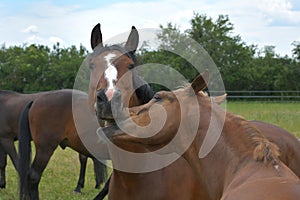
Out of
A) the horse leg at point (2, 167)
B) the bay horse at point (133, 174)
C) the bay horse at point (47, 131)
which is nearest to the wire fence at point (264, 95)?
the horse leg at point (2, 167)

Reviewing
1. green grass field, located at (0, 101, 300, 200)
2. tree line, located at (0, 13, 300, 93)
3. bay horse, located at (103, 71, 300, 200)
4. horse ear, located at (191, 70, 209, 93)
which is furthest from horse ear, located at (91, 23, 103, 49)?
tree line, located at (0, 13, 300, 93)

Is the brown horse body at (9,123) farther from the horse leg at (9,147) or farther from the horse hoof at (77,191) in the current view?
the horse hoof at (77,191)

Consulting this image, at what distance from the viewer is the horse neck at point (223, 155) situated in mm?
2801

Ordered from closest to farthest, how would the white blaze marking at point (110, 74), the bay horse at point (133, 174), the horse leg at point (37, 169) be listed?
the white blaze marking at point (110, 74), the bay horse at point (133, 174), the horse leg at point (37, 169)

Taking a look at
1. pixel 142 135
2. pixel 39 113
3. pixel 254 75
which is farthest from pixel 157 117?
pixel 254 75

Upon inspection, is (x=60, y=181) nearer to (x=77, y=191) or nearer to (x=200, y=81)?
(x=77, y=191)

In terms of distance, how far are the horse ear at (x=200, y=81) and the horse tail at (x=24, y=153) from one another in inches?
165

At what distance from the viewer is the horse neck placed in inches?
110

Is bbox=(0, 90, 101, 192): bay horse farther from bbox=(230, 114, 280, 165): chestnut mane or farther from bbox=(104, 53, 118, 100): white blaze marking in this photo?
bbox=(230, 114, 280, 165): chestnut mane

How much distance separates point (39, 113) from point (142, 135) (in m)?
3.89

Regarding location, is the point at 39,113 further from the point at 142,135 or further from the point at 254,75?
the point at 254,75

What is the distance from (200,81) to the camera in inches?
118

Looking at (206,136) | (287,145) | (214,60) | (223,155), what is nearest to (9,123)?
(287,145)

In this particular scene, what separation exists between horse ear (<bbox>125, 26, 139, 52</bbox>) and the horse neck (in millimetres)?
1409
